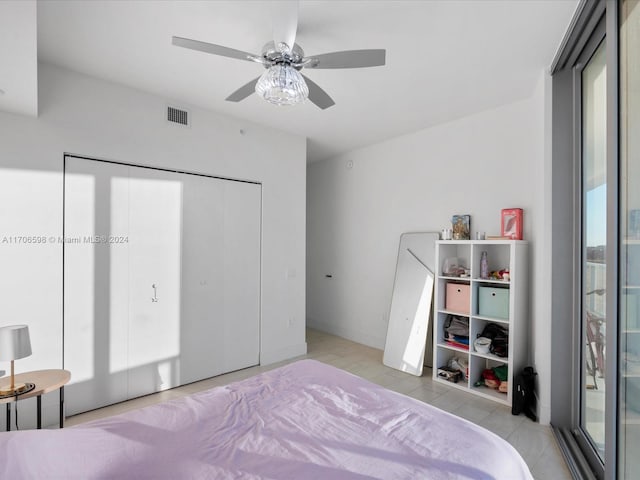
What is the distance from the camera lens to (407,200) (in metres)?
4.27

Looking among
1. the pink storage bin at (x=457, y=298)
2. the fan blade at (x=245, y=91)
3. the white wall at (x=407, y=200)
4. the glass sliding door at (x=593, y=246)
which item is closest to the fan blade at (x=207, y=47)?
the fan blade at (x=245, y=91)

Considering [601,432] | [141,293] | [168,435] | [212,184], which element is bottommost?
[601,432]

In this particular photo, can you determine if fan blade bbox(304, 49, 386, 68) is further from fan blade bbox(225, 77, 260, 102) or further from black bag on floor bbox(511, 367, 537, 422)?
black bag on floor bbox(511, 367, 537, 422)

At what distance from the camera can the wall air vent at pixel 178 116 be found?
3223 millimetres

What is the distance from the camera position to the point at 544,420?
103 inches

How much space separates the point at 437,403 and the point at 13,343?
3.20 m

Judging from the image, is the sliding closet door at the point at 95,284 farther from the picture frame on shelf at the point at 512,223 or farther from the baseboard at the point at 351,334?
the picture frame on shelf at the point at 512,223

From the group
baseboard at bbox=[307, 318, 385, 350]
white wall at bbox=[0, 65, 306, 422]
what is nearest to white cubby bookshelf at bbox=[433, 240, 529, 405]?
baseboard at bbox=[307, 318, 385, 350]

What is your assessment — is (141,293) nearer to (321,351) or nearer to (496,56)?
(321,351)

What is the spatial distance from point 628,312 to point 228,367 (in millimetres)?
3424

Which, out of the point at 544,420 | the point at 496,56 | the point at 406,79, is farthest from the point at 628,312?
the point at 406,79

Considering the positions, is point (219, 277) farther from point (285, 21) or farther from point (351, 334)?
point (285, 21)

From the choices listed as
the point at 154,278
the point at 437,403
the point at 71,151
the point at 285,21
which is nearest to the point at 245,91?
the point at 285,21

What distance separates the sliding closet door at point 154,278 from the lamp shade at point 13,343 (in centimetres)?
98
